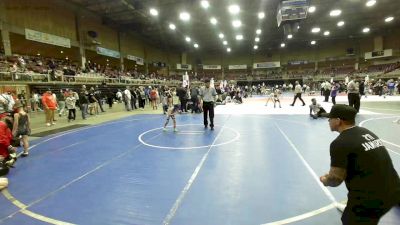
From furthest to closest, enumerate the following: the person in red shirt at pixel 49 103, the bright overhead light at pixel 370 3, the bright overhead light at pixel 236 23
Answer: the bright overhead light at pixel 236 23
the bright overhead light at pixel 370 3
the person in red shirt at pixel 49 103

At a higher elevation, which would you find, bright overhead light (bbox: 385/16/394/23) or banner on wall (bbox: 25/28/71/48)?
bright overhead light (bbox: 385/16/394/23)

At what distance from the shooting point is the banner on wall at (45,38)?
2274cm

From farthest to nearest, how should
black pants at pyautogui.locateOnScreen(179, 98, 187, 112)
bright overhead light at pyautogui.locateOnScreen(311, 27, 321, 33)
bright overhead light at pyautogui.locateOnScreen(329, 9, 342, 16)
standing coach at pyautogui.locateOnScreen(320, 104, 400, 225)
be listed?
bright overhead light at pyautogui.locateOnScreen(311, 27, 321, 33) < bright overhead light at pyautogui.locateOnScreen(329, 9, 342, 16) < black pants at pyautogui.locateOnScreen(179, 98, 187, 112) < standing coach at pyautogui.locateOnScreen(320, 104, 400, 225)

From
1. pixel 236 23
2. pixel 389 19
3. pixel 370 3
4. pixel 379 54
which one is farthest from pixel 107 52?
pixel 379 54

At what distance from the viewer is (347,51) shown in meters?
49.3

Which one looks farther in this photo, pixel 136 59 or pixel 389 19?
pixel 136 59

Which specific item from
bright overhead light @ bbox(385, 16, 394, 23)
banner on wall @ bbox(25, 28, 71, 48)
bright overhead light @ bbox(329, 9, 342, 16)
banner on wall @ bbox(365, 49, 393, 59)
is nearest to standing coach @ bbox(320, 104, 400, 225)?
banner on wall @ bbox(25, 28, 71, 48)

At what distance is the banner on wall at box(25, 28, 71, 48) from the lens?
74.6ft

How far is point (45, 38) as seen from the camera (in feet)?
80.2

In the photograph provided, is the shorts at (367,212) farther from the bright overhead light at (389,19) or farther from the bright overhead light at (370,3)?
the bright overhead light at (389,19)

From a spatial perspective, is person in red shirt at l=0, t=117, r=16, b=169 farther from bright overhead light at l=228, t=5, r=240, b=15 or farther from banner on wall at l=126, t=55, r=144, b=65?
banner on wall at l=126, t=55, r=144, b=65

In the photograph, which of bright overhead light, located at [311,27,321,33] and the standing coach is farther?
bright overhead light, located at [311,27,321,33]

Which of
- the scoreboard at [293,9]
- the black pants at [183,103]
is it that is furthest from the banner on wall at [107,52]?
the scoreboard at [293,9]

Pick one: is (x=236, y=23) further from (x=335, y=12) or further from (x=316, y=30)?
(x=316, y=30)
